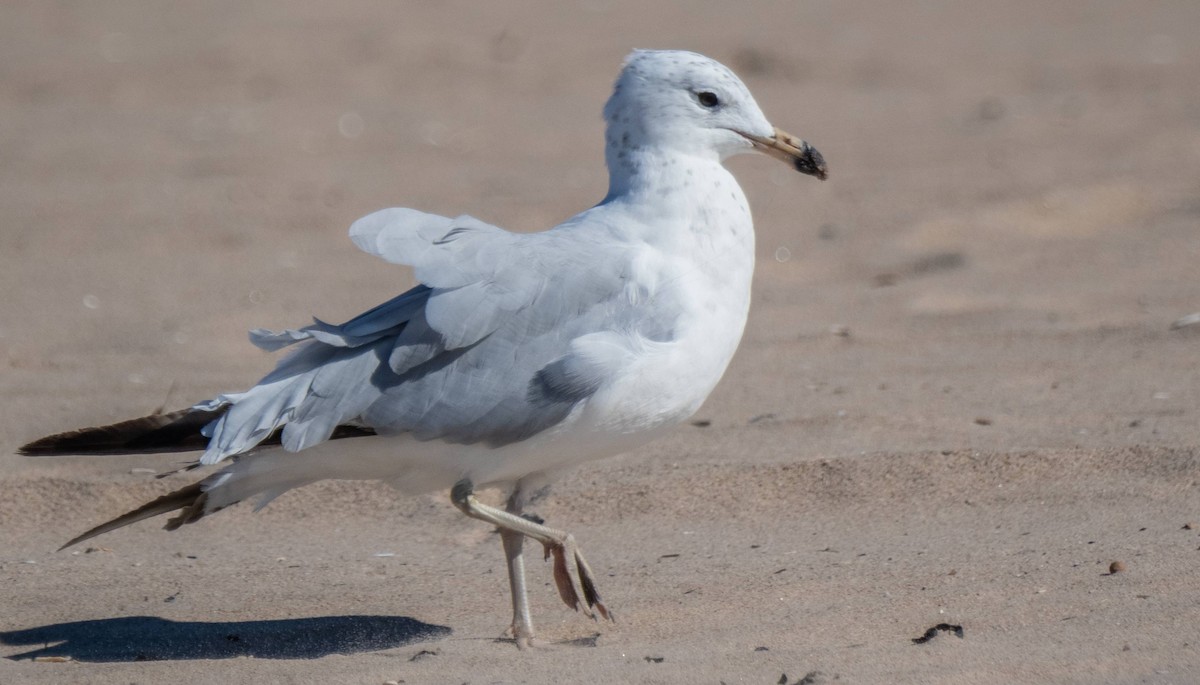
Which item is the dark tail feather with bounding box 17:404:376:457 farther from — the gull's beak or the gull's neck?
the gull's beak

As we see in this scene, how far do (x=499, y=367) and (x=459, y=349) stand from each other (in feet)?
0.35

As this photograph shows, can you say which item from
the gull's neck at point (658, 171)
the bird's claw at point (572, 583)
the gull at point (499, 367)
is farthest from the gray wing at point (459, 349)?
the bird's claw at point (572, 583)

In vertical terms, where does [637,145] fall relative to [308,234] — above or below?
below

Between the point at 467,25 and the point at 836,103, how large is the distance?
377 cm

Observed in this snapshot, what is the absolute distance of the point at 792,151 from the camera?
13.7 feet

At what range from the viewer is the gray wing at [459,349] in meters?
3.69

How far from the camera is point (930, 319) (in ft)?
22.0

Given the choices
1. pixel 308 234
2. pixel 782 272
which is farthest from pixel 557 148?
pixel 782 272

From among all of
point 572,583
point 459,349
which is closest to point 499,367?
point 459,349

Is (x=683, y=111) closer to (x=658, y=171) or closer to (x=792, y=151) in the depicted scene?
(x=658, y=171)

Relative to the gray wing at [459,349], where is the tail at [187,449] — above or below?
below

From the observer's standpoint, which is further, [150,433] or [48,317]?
[48,317]

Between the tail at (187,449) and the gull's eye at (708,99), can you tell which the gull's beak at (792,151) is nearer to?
the gull's eye at (708,99)

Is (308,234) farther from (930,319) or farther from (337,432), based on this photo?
(337,432)
